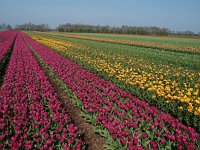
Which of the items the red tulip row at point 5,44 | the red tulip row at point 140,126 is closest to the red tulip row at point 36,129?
the red tulip row at point 140,126

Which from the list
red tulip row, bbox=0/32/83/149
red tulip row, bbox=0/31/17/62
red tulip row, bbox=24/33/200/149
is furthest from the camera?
red tulip row, bbox=0/31/17/62

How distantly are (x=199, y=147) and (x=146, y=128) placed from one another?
1.26 meters

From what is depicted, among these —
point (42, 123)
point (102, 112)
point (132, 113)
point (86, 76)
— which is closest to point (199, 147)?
point (132, 113)

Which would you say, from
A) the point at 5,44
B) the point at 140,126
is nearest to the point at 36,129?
the point at 140,126

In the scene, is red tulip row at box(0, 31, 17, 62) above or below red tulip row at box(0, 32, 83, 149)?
above

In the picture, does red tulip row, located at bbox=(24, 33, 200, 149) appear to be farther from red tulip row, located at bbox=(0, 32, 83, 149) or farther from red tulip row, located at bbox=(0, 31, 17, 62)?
red tulip row, located at bbox=(0, 31, 17, 62)

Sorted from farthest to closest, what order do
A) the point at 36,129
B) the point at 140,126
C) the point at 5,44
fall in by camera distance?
the point at 5,44
the point at 140,126
the point at 36,129

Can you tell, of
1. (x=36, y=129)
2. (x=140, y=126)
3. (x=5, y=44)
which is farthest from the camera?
(x=5, y=44)

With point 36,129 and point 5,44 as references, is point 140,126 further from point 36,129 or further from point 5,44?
point 5,44

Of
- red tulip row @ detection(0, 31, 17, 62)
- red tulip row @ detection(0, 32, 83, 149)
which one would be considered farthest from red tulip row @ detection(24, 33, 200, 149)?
red tulip row @ detection(0, 31, 17, 62)

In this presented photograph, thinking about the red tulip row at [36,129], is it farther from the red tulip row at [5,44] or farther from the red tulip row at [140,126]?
the red tulip row at [5,44]

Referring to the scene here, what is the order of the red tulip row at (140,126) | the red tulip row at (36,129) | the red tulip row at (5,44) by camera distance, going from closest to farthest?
the red tulip row at (36,129) < the red tulip row at (140,126) < the red tulip row at (5,44)

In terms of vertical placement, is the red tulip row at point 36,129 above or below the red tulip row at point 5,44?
below

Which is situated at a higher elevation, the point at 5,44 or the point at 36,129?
the point at 5,44
